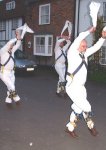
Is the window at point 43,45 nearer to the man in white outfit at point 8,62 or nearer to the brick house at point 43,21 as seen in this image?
the brick house at point 43,21

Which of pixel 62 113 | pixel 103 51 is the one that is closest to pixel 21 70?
pixel 103 51

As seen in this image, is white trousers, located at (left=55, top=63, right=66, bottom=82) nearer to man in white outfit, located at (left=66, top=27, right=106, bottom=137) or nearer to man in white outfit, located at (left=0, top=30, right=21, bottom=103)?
man in white outfit, located at (left=0, top=30, right=21, bottom=103)

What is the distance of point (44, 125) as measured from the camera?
8.93 m

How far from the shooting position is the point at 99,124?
9.06 metres

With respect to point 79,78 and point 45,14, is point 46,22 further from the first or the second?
point 79,78

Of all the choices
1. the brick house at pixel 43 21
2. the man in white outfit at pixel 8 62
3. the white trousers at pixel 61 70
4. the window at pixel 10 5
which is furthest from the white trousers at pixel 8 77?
the window at pixel 10 5

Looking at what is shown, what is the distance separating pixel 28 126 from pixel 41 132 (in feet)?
2.09

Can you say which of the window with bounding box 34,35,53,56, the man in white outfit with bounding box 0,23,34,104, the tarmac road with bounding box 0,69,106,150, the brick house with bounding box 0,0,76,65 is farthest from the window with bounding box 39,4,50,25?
the man in white outfit with bounding box 0,23,34,104

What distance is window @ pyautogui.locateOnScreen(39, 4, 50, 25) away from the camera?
2870 cm

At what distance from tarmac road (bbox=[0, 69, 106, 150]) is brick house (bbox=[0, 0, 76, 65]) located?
13646mm

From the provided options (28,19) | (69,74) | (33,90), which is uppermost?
(28,19)

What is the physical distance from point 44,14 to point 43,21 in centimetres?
55

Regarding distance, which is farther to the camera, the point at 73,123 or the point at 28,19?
the point at 28,19

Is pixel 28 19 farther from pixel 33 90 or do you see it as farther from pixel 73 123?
pixel 73 123
